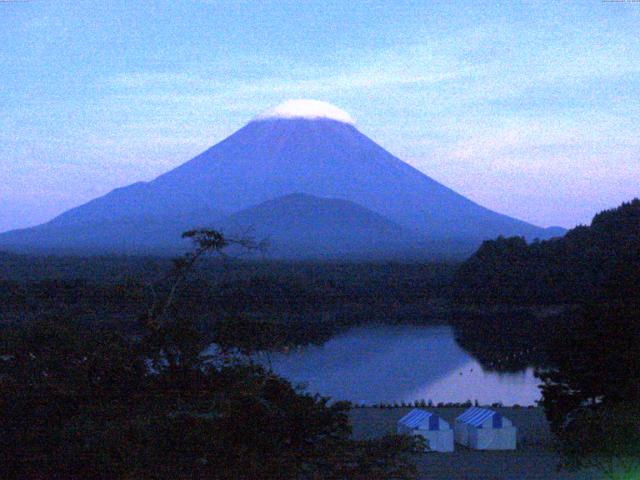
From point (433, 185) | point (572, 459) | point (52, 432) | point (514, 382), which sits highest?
point (433, 185)

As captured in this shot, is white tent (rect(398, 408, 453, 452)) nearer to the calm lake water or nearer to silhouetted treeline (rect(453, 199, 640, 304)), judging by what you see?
the calm lake water

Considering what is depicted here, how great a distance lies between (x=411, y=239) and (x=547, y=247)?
33.2 m

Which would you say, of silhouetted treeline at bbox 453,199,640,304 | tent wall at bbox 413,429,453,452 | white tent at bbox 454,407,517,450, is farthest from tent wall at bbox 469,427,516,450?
silhouetted treeline at bbox 453,199,640,304

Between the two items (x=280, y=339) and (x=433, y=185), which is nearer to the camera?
(x=280, y=339)

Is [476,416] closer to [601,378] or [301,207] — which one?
[601,378]

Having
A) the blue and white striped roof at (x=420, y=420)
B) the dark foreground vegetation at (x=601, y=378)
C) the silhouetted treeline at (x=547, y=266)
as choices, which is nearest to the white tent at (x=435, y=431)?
the blue and white striped roof at (x=420, y=420)

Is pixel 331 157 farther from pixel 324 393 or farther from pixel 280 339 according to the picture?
pixel 280 339

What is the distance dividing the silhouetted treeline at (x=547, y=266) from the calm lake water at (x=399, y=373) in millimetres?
4947

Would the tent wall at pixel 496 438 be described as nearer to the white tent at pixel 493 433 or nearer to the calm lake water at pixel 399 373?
the white tent at pixel 493 433

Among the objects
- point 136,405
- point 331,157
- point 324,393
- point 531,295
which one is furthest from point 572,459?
point 331,157

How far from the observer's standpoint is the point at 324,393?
11.6m

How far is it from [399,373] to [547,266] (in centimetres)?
1090

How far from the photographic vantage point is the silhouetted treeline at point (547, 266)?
22.0 meters

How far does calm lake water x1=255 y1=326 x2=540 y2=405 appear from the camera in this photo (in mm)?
12062
